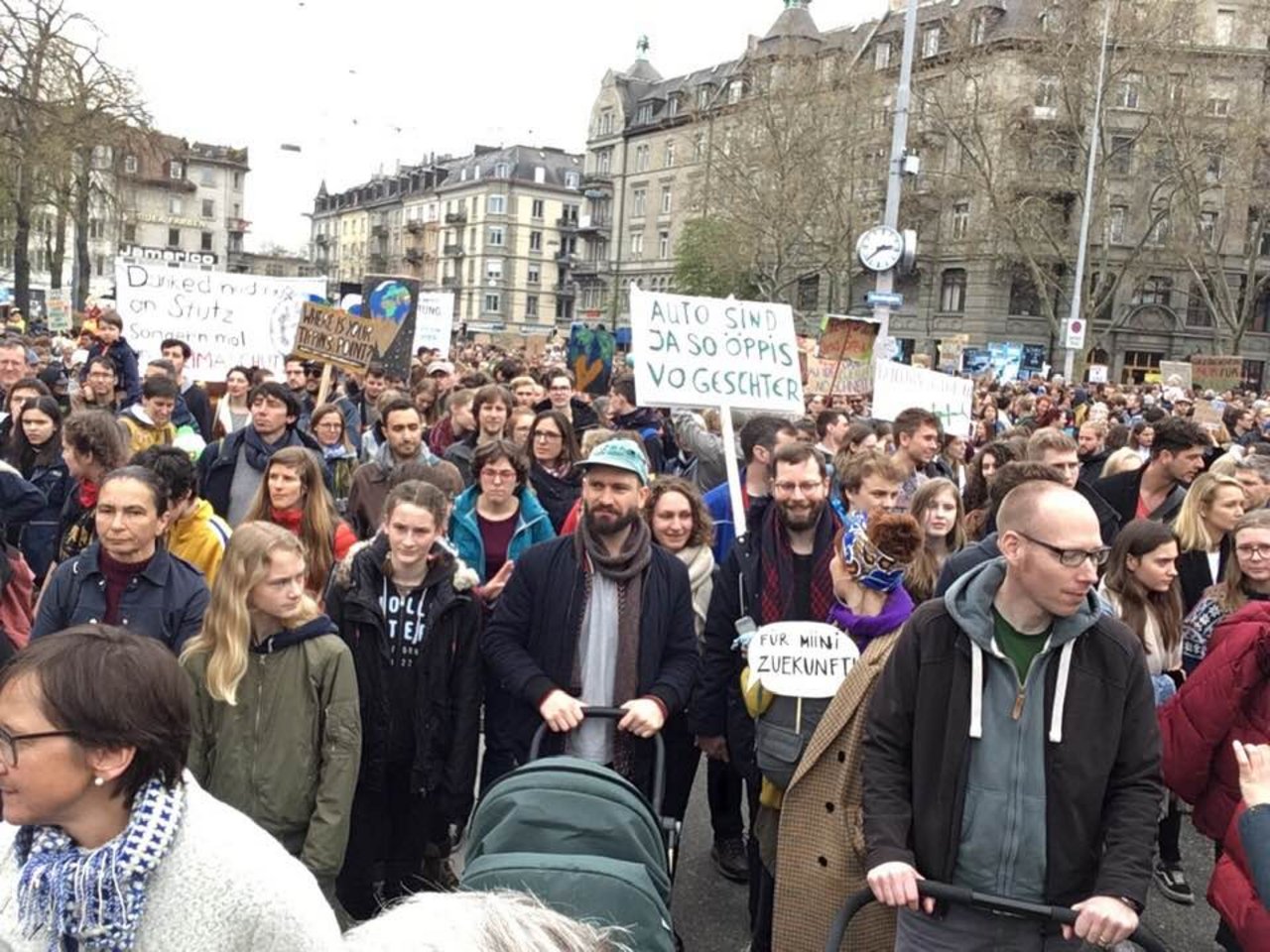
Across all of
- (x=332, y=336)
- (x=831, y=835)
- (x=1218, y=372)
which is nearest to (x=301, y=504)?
(x=831, y=835)

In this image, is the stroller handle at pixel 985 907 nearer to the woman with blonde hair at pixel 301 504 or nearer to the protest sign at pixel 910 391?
the woman with blonde hair at pixel 301 504

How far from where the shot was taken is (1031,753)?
2750 mm

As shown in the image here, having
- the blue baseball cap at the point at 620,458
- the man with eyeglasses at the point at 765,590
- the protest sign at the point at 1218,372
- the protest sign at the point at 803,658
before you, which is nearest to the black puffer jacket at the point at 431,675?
the blue baseball cap at the point at 620,458

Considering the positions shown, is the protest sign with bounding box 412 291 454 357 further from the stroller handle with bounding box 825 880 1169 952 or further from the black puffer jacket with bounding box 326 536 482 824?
the stroller handle with bounding box 825 880 1169 952

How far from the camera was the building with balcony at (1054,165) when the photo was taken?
122 ft

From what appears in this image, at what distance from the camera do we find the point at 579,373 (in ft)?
43.3

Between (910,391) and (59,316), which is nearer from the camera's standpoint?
(910,391)

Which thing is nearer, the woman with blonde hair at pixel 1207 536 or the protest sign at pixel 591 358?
the woman with blonde hair at pixel 1207 536

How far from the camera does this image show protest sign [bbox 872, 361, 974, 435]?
31.0ft

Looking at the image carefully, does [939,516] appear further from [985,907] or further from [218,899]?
[218,899]

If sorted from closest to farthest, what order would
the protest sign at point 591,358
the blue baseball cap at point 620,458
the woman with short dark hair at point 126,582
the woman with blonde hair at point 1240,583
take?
the woman with short dark hair at point 126,582 → the blue baseball cap at point 620,458 → the woman with blonde hair at point 1240,583 → the protest sign at point 591,358

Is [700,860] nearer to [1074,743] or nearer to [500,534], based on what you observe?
[500,534]

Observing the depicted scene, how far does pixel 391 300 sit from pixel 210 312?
175 cm

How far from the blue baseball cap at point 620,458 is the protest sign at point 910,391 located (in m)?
5.41
